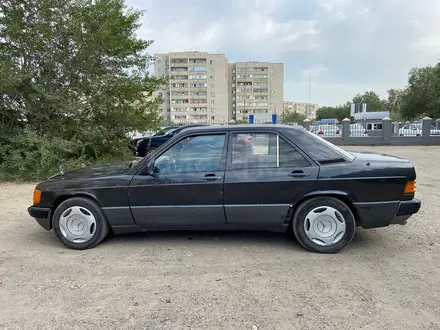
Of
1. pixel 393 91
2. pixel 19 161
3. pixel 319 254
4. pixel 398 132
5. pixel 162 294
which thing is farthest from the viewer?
pixel 393 91

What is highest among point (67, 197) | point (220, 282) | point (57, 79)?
point (57, 79)

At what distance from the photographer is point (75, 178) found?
4.09 m

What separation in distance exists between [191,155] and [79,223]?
5.50 ft

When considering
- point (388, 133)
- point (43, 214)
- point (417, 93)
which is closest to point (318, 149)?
point (43, 214)

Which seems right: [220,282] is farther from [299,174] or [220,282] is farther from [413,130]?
[413,130]

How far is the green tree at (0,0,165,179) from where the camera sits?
8453 mm

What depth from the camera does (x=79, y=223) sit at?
4.02 m

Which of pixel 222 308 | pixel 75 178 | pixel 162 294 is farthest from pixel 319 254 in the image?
pixel 75 178

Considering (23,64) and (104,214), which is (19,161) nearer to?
(23,64)

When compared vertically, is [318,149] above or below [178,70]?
below

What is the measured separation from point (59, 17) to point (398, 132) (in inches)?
Answer: 823

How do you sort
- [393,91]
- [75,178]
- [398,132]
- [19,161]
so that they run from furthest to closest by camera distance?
1. [393,91]
2. [398,132]
3. [19,161]
4. [75,178]

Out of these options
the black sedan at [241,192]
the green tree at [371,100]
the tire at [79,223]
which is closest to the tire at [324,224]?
the black sedan at [241,192]

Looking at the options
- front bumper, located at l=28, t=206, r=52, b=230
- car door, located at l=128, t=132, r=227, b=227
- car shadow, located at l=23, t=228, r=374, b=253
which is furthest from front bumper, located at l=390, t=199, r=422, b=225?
front bumper, located at l=28, t=206, r=52, b=230
